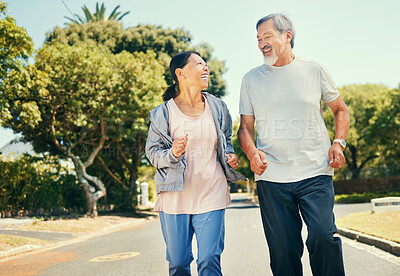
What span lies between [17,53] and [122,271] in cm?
825

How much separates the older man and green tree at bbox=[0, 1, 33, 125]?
10305 mm

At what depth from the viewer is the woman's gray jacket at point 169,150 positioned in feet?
9.83

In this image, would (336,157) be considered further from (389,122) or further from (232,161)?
(389,122)

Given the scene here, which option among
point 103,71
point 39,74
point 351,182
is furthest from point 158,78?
point 351,182

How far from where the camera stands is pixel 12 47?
11.7 m

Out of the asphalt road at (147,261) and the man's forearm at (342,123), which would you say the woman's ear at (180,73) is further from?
the asphalt road at (147,261)

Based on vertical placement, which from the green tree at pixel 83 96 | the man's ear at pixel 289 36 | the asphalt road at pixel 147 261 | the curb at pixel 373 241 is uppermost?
the green tree at pixel 83 96

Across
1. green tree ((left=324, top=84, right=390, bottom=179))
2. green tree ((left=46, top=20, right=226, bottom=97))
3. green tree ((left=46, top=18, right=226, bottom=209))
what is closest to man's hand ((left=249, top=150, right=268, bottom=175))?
green tree ((left=46, top=18, right=226, bottom=209))

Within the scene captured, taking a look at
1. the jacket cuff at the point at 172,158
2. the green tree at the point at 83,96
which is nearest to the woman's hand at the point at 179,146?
the jacket cuff at the point at 172,158

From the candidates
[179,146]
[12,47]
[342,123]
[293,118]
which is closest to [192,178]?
[179,146]

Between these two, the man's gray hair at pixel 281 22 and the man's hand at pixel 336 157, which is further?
the man's gray hair at pixel 281 22

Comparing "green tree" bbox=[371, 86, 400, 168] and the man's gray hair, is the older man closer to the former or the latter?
the man's gray hair

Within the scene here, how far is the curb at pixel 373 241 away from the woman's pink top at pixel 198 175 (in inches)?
191

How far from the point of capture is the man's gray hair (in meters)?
3.18
